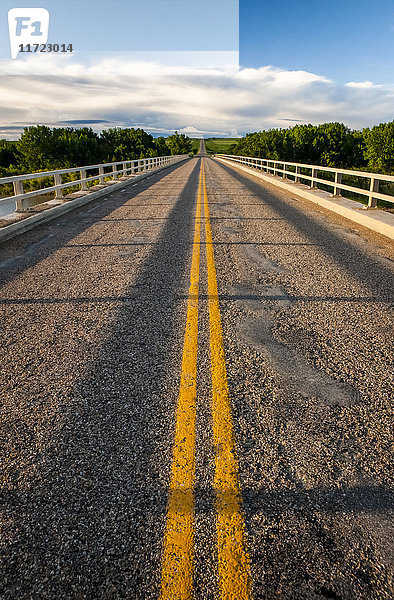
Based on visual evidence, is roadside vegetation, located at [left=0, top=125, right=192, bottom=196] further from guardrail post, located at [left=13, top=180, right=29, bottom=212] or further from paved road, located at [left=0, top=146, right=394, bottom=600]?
paved road, located at [left=0, top=146, right=394, bottom=600]

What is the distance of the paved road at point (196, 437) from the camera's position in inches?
78.5

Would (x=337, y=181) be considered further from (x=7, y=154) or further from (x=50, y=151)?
(x=7, y=154)

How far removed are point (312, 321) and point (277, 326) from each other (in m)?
0.46

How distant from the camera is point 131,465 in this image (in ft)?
8.60

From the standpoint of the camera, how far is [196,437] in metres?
2.87

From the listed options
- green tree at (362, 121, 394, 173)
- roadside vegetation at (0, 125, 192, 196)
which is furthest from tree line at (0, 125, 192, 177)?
green tree at (362, 121, 394, 173)

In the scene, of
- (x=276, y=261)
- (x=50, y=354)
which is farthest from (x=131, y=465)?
(x=276, y=261)

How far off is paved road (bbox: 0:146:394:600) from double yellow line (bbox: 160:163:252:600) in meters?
0.01

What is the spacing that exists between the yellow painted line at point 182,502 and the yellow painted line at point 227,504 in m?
0.16

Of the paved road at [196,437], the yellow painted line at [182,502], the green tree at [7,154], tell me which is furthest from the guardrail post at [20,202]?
the green tree at [7,154]

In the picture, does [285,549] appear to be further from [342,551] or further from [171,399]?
[171,399]

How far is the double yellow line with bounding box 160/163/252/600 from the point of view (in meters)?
1.92

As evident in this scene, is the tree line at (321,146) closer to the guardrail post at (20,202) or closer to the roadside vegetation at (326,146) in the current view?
the roadside vegetation at (326,146)

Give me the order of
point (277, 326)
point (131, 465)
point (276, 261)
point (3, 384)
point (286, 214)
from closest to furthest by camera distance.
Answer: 1. point (131, 465)
2. point (3, 384)
3. point (277, 326)
4. point (276, 261)
5. point (286, 214)
